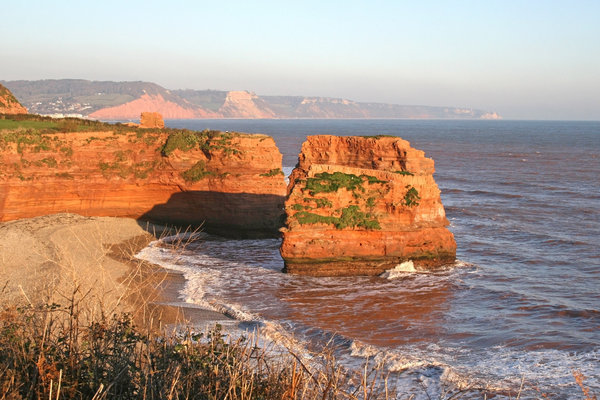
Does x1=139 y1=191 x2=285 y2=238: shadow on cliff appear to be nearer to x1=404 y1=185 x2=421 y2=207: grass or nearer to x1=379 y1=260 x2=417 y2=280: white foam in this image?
x1=404 y1=185 x2=421 y2=207: grass

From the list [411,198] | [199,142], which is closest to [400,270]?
[411,198]

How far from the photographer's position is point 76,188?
25047 millimetres

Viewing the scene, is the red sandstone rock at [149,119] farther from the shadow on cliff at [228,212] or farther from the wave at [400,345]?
the wave at [400,345]

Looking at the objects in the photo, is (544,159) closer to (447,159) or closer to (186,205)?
(447,159)

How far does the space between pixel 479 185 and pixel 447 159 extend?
21.8m

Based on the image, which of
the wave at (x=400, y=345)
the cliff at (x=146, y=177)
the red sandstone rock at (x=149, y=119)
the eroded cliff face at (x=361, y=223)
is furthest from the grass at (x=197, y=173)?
the red sandstone rock at (x=149, y=119)

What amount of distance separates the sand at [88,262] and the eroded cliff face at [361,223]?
4032mm

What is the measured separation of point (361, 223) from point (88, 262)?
8.40m

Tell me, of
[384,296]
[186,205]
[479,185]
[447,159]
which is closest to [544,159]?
[447,159]

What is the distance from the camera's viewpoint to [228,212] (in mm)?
25109

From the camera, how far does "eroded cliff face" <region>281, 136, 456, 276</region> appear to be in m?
18.4

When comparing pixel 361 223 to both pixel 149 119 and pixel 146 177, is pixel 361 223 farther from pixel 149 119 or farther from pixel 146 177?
pixel 149 119

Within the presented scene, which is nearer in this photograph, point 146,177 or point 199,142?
point 146,177

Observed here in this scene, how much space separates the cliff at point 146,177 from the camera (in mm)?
24328
